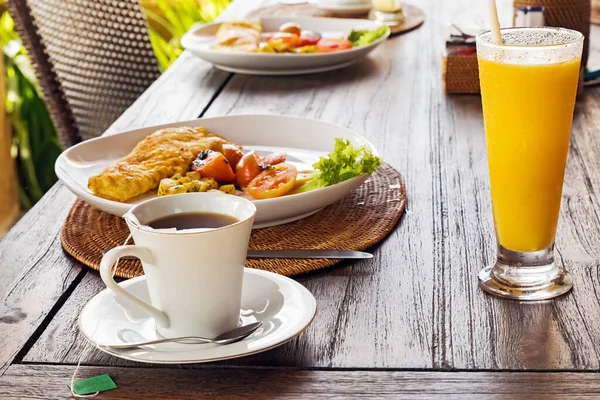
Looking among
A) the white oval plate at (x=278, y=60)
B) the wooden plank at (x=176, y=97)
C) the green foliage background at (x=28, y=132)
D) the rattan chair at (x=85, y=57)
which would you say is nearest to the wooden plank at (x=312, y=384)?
the wooden plank at (x=176, y=97)

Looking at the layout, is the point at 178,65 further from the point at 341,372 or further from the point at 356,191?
the point at 341,372

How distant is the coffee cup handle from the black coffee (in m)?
0.06

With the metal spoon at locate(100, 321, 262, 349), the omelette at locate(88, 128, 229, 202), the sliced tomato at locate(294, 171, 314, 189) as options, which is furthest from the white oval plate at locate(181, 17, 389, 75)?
the metal spoon at locate(100, 321, 262, 349)

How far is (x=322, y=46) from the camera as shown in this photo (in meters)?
1.90

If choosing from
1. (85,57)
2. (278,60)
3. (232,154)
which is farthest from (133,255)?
(85,57)

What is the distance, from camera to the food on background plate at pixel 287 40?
74.4 inches

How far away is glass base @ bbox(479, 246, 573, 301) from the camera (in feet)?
3.00

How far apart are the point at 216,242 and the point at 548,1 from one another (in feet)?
3.55

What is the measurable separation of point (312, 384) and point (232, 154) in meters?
0.55

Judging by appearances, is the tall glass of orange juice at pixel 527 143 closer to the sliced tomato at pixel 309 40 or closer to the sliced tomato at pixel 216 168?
the sliced tomato at pixel 216 168

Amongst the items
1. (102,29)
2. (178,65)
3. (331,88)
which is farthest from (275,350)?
(102,29)

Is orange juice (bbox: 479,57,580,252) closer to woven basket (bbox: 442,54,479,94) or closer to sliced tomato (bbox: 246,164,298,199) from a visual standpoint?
sliced tomato (bbox: 246,164,298,199)

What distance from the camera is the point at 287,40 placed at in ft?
6.27

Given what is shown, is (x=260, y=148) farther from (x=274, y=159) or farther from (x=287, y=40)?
(x=287, y=40)
